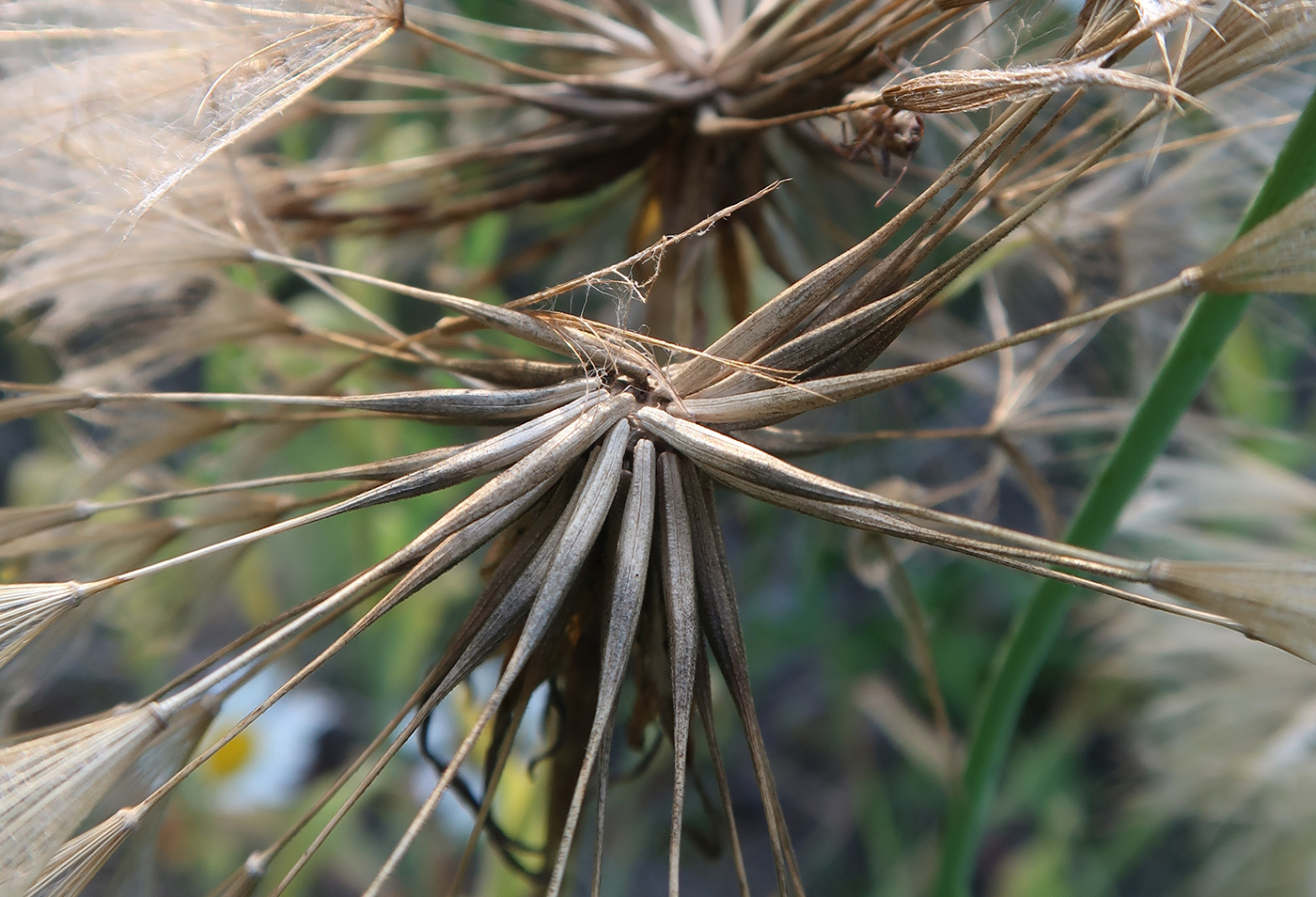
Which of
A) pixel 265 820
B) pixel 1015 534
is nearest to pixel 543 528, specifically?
pixel 1015 534

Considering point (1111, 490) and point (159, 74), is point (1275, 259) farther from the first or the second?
point (159, 74)

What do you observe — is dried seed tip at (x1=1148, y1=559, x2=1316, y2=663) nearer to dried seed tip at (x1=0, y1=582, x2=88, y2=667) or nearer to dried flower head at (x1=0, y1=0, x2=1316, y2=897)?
dried flower head at (x1=0, y1=0, x2=1316, y2=897)

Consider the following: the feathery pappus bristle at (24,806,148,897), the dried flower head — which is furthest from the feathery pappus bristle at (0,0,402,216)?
the feathery pappus bristle at (24,806,148,897)

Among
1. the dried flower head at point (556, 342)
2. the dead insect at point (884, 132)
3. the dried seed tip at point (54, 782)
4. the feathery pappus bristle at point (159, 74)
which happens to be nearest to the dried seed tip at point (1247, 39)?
the dried flower head at point (556, 342)

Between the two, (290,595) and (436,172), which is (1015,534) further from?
(290,595)

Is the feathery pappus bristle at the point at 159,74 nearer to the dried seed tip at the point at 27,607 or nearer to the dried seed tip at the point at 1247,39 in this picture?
the dried seed tip at the point at 27,607

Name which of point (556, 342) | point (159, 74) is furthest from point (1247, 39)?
point (159, 74)
